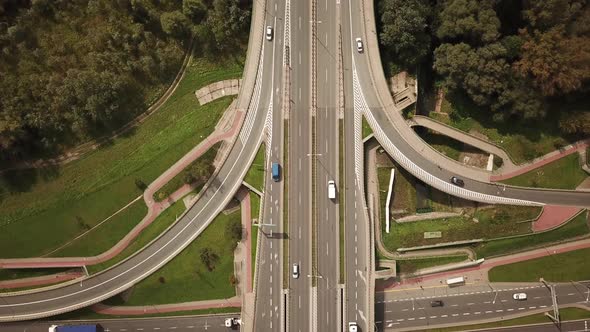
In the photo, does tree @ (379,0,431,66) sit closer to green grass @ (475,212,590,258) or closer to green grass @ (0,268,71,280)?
green grass @ (475,212,590,258)

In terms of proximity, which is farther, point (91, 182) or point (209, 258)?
point (91, 182)

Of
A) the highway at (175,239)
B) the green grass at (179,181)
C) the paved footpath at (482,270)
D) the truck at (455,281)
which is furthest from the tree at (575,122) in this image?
the green grass at (179,181)

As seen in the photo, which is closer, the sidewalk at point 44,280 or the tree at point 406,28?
the tree at point 406,28

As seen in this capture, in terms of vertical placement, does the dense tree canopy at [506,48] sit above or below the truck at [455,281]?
above

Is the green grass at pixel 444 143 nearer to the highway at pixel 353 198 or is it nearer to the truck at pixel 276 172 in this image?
the highway at pixel 353 198

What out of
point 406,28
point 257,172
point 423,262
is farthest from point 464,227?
point 257,172

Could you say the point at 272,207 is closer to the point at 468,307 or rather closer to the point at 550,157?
the point at 468,307
